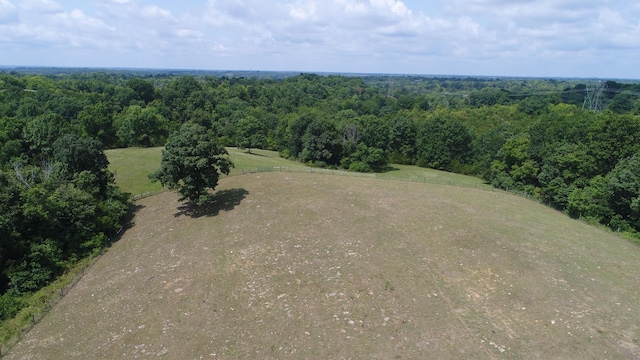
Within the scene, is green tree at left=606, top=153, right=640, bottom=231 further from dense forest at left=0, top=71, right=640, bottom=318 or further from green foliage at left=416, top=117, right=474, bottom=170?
green foliage at left=416, top=117, right=474, bottom=170

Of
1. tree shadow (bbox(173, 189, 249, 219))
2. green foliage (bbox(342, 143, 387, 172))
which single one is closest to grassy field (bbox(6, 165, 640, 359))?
tree shadow (bbox(173, 189, 249, 219))

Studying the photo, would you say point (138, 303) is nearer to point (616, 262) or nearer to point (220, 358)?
point (220, 358)

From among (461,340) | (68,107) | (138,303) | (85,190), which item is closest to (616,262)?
(461,340)

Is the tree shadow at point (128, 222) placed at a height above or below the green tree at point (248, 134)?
below

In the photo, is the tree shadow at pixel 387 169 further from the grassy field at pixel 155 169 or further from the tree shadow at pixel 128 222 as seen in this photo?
the tree shadow at pixel 128 222

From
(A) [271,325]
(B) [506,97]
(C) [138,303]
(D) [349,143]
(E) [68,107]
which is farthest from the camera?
(B) [506,97]

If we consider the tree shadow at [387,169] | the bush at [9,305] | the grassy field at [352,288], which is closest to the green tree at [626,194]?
the grassy field at [352,288]

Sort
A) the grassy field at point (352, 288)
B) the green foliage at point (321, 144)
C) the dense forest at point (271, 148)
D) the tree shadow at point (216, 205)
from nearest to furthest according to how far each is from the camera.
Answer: the grassy field at point (352, 288) → the dense forest at point (271, 148) → the tree shadow at point (216, 205) → the green foliage at point (321, 144)
